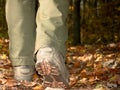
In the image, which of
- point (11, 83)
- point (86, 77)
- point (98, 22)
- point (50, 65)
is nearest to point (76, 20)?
point (98, 22)

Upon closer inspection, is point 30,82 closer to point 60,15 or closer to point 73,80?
point 73,80

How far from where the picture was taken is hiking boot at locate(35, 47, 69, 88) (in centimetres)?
290

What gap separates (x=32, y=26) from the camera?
344cm

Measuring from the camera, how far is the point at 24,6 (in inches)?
131

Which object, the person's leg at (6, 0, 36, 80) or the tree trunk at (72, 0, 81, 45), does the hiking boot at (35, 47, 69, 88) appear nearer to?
the person's leg at (6, 0, 36, 80)

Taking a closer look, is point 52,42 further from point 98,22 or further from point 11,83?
point 98,22

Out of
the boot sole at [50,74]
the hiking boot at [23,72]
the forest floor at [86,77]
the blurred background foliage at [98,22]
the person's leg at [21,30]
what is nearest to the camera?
the boot sole at [50,74]

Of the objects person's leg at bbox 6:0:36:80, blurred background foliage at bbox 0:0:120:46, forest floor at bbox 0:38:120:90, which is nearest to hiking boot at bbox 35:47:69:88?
person's leg at bbox 6:0:36:80

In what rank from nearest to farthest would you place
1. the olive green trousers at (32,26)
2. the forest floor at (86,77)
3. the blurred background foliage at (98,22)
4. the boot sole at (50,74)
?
the boot sole at (50,74) → the olive green trousers at (32,26) → the forest floor at (86,77) → the blurred background foliage at (98,22)

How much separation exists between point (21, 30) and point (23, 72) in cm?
42

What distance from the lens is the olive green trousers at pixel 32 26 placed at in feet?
9.90

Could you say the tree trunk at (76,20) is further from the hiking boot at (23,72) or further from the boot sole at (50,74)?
the boot sole at (50,74)

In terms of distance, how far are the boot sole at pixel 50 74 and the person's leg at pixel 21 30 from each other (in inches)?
17.3

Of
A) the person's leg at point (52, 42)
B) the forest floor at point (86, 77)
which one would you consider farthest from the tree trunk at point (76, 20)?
the person's leg at point (52, 42)
